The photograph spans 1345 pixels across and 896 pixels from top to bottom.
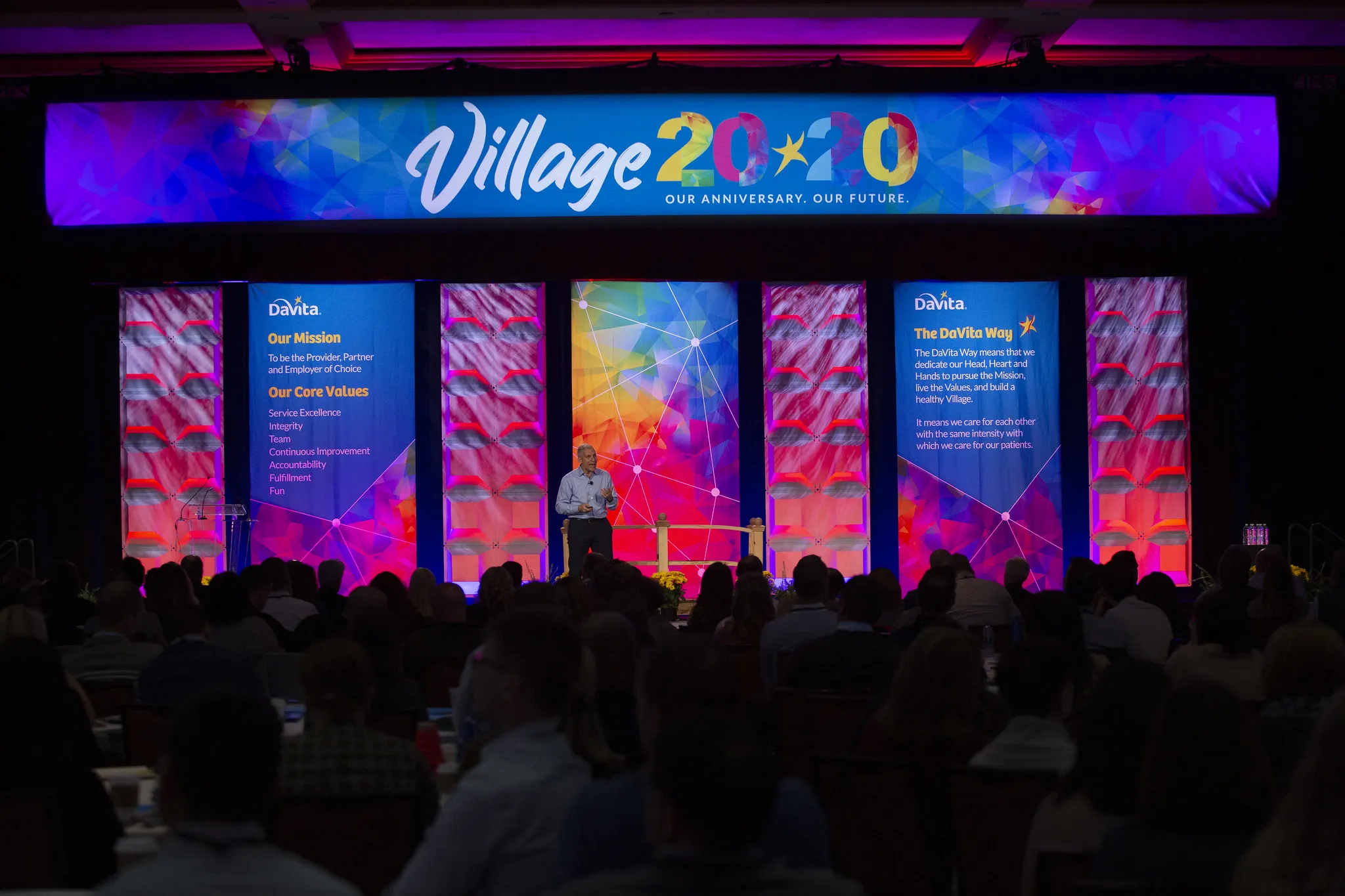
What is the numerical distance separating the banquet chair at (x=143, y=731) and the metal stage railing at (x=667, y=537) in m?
6.30

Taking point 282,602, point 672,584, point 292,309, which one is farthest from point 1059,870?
point 292,309

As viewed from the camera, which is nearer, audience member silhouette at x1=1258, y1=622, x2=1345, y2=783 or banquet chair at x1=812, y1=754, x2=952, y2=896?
banquet chair at x1=812, y1=754, x2=952, y2=896

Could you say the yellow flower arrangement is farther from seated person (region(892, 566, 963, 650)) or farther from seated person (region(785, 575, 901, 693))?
seated person (region(785, 575, 901, 693))

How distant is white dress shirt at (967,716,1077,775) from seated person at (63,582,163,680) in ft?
10.3

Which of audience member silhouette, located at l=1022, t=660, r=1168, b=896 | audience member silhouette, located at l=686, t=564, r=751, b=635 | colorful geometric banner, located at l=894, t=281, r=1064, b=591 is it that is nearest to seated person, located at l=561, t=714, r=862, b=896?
audience member silhouette, located at l=1022, t=660, r=1168, b=896

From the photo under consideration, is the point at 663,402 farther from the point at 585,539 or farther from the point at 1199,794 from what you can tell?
the point at 1199,794

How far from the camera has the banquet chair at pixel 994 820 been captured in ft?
9.20

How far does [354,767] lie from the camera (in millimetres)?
2656

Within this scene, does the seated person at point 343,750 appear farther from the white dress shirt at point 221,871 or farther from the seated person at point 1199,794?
the seated person at point 1199,794

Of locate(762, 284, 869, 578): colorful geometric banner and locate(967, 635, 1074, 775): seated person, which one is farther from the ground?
locate(762, 284, 869, 578): colorful geometric banner

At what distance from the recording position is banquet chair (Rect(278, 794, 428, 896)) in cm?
254

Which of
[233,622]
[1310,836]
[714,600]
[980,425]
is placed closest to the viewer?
[1310,836]

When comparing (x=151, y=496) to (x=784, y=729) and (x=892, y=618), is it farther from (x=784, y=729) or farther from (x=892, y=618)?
(x=784, y=729)

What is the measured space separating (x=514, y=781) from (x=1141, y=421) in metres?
10.6
